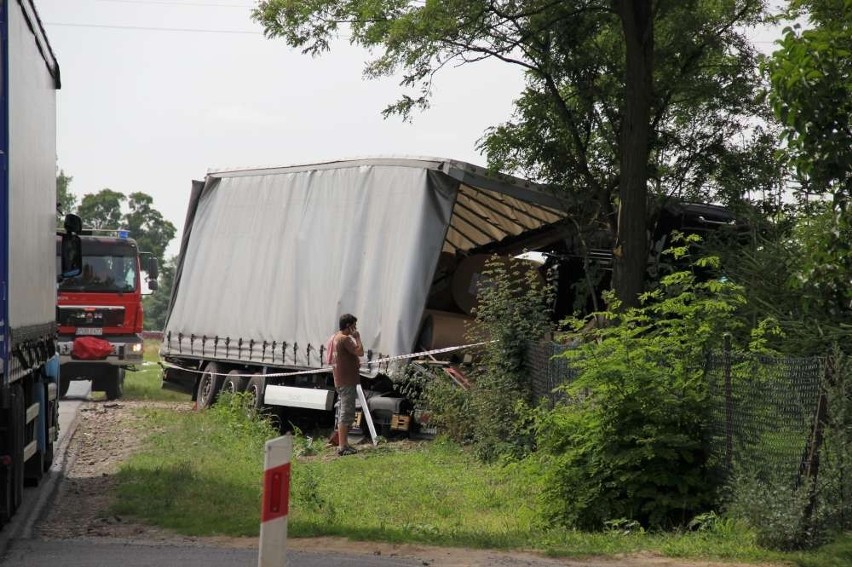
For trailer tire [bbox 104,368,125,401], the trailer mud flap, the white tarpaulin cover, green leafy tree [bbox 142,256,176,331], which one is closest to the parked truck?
the white tarpaulin cover

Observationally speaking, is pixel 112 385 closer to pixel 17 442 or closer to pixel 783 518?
pixel 17 442

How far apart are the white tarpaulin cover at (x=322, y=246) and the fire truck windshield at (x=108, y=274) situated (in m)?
3.76

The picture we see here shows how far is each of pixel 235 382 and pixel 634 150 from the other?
8.72m

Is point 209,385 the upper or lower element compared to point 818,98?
lower

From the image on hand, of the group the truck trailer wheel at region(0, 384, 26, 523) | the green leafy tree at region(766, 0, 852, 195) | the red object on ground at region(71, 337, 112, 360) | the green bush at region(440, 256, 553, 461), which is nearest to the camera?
the truck trailer wheel at region(0, 384, 26, 523)

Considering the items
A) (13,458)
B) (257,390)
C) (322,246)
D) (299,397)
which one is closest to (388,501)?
(13,458)

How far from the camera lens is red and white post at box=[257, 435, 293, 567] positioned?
613 cm

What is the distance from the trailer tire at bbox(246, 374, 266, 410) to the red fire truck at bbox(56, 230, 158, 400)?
6.99 metres

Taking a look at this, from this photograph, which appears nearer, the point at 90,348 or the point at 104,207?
the point at 90,348

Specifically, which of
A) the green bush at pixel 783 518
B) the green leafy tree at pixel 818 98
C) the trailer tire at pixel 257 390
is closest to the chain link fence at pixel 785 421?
the green bush at pixel 783 518

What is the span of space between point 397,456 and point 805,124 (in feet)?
24.4

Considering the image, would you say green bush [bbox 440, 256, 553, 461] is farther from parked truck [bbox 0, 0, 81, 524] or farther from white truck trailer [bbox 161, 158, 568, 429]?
parked truck [bbox 0, 0, 81, 524]

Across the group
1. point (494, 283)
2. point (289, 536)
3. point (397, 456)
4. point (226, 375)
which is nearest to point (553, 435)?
point (289, 536)

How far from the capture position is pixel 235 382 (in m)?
22.0
